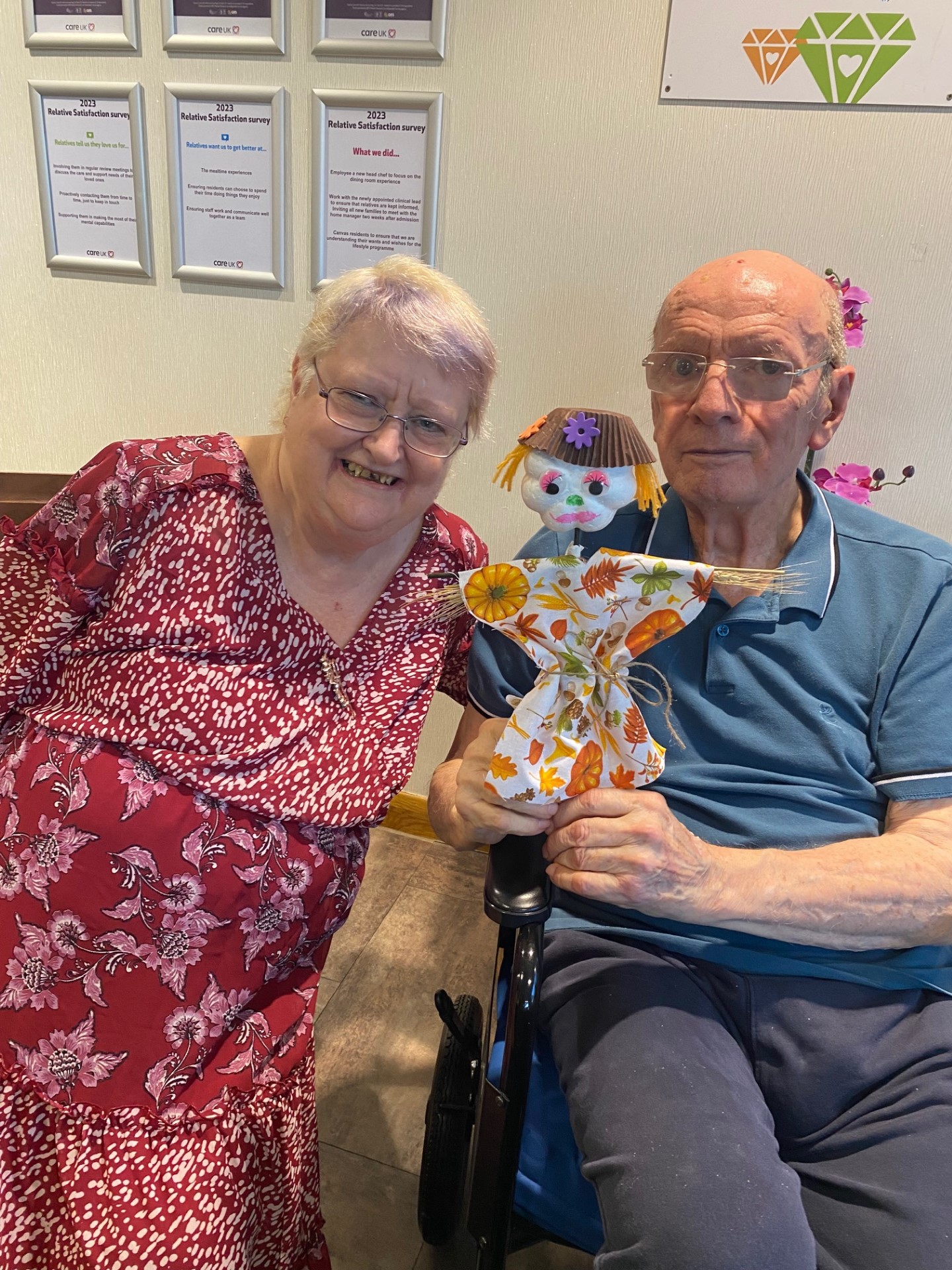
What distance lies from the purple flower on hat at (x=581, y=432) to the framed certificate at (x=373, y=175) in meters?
1.21

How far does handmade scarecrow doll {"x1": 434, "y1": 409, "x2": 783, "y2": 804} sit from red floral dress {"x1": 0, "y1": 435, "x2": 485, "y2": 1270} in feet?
1.02

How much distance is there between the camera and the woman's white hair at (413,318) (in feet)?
3.11

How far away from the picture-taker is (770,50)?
1.42m

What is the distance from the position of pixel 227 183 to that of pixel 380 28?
0.48 meters

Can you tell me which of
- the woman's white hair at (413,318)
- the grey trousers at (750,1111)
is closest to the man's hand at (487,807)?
the grey trousers at (750,1111)

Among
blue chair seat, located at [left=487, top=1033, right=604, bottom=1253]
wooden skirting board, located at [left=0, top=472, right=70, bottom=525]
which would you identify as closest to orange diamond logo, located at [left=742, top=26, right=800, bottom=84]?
wooden skirting board, located at [left=0, top=472, right=70, bottom=525]

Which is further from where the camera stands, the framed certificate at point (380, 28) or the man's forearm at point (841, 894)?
the framed certificate at point (380, 28)

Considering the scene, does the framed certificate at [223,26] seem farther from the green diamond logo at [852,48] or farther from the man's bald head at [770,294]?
the man's bald head at [770,294]

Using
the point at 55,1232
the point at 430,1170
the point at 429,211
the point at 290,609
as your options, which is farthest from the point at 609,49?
the point at 55,1232

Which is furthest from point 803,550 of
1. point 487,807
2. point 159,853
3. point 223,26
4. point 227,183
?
point 223,26

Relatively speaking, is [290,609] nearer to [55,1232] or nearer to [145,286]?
[55,1232]

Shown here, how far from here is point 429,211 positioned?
5.54 feet

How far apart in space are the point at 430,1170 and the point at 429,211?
1.82m

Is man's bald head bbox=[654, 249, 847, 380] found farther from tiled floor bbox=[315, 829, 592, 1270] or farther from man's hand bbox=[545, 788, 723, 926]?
tiled floor bbox=[315, 829, 592, 1270]
